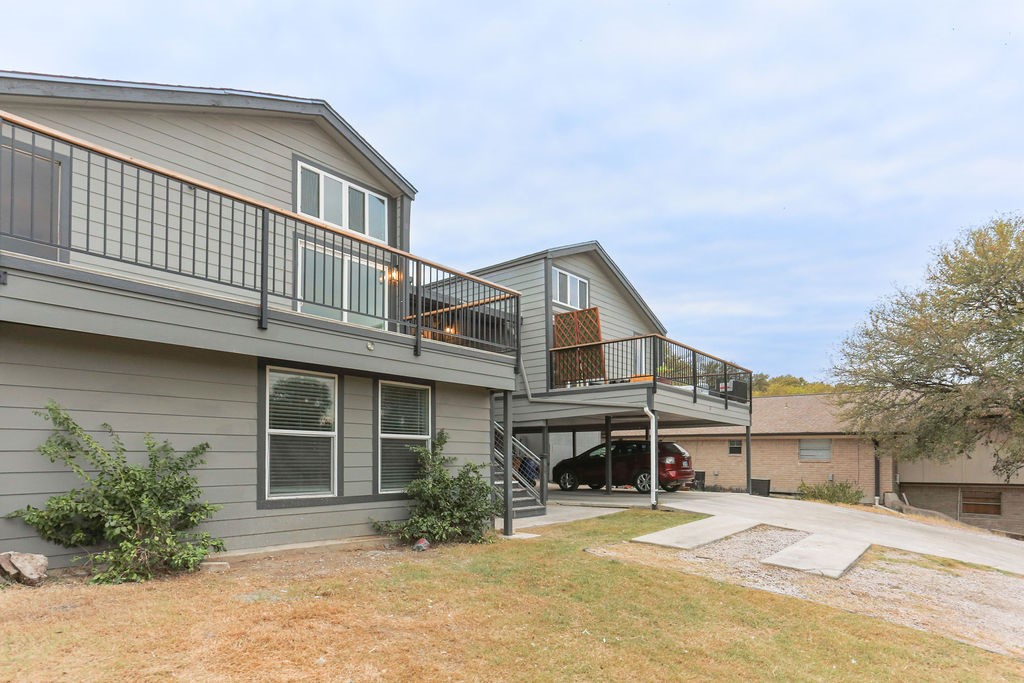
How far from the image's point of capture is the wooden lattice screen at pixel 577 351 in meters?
15.5

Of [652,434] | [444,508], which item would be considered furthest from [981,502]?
[444,508]

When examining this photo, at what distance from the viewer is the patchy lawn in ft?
13.8

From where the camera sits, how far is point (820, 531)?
11.1 meters

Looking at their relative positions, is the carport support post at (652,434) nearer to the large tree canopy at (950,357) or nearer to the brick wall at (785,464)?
the large tree canopy at (950,357)

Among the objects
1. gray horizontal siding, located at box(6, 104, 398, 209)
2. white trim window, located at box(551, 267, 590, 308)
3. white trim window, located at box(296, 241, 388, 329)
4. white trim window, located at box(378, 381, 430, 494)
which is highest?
gray horizontal siding, located at box(6, 104, 398, 209)

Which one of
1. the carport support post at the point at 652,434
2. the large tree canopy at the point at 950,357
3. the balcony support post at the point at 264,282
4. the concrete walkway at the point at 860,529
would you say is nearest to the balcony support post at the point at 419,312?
the balcony support post at the point at 264,282

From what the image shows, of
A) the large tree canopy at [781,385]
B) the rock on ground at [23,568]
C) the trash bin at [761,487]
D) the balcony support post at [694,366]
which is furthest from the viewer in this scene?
the large tree canopy at [781,385]

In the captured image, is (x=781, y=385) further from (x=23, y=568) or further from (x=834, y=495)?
(x=23, y=568)

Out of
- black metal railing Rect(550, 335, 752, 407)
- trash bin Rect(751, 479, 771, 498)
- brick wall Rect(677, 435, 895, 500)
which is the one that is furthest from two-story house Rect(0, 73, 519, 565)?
brick wall Rect(677, 435, 895, 500)

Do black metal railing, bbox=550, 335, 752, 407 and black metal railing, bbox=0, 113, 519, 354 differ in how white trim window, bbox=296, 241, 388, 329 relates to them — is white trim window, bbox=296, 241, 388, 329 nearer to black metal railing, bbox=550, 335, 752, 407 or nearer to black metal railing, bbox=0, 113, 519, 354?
black metal railing, bbox=0, 113, 519, 354

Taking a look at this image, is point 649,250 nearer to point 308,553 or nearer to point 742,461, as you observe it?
point 742,461

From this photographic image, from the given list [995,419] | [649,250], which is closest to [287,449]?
[995,419]

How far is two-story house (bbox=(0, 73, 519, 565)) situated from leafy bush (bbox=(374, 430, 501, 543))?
0.47 m

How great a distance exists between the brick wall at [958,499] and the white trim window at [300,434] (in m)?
25.0
